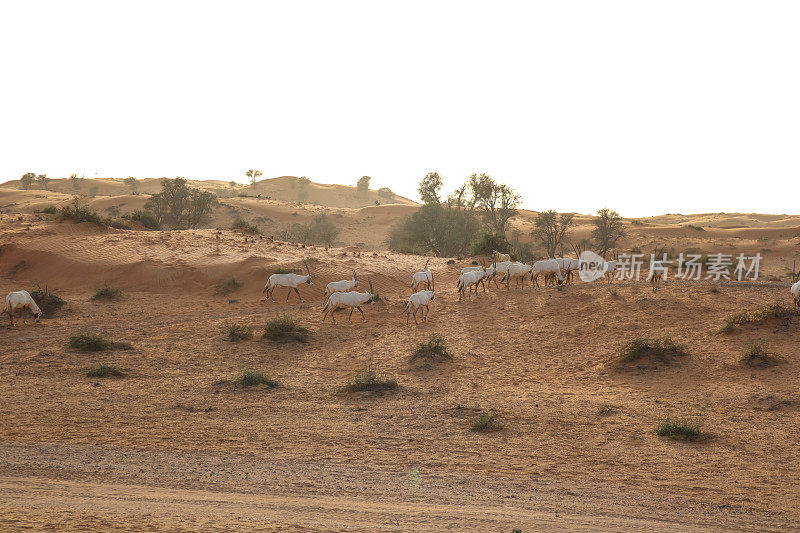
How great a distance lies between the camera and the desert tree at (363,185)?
109 m

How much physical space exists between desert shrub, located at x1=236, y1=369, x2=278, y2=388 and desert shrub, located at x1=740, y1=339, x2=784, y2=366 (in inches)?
397

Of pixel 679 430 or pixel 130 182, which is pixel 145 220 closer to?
pixel 679 430

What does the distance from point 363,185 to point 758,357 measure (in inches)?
3896

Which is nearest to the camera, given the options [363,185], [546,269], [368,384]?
[368,384]

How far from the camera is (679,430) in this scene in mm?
9227

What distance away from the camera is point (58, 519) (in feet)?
18.4

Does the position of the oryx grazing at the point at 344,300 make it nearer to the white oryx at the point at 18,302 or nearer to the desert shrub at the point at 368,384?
the desert shrub at the point at 368,384

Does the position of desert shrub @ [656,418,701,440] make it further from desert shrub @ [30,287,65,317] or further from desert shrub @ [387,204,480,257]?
desert shrub @ [387,204,480,257]

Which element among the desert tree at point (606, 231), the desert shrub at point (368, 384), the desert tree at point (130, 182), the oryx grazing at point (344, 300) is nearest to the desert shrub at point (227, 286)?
the oryx grazing at point (344, 300)

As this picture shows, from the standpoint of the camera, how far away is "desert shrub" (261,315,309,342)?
16.7 metres

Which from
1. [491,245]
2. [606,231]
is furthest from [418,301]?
[606,231]

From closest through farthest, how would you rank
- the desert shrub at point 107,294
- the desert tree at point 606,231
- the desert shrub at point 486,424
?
the desert shrub at point 486,424, the desert shrub at point 107,294, the desert tree at point 606,231

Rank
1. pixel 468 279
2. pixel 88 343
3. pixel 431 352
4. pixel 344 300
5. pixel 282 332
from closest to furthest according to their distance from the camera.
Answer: pixel 431 352 < pixel 88 343 < pixel 282 332 < pixel 344 300 < pixel 468 279

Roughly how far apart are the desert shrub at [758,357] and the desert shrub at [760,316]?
1.77 metres
